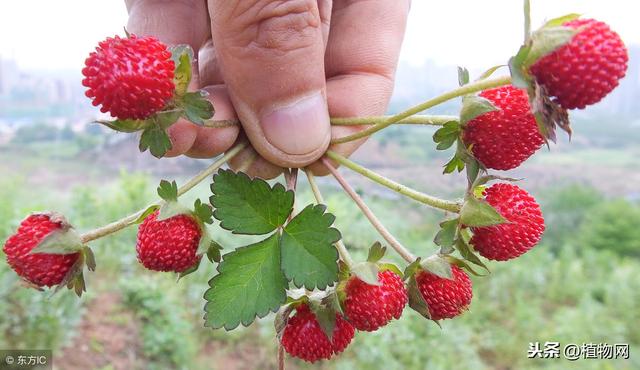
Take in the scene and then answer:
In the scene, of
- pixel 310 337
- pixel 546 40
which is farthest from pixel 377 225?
pixel 546 40

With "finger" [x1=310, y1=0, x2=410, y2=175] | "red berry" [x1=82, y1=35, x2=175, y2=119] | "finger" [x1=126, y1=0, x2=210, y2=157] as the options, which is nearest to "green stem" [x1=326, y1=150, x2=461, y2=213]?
"red berry" [x1=82, y1=35, x2=175, y2=119]

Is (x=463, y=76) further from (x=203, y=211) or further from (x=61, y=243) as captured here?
(x=61, y=243)

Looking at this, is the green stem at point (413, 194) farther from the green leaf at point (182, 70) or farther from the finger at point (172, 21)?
the finger at point (172, 21)

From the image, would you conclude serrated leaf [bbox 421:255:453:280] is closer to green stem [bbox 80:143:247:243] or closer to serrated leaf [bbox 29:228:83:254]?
green stem [bbox 80:143:247:243]

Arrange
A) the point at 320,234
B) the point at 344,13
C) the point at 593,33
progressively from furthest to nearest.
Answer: the point at 344,13
the point at 320,234
the point at 593,33

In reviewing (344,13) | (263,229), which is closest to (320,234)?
(263,229)

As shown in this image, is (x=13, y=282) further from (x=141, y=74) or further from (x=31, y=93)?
(x=31, y=93)

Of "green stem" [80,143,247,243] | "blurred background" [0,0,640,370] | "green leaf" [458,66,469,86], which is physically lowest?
"blurred background" [0,0,640,370]
